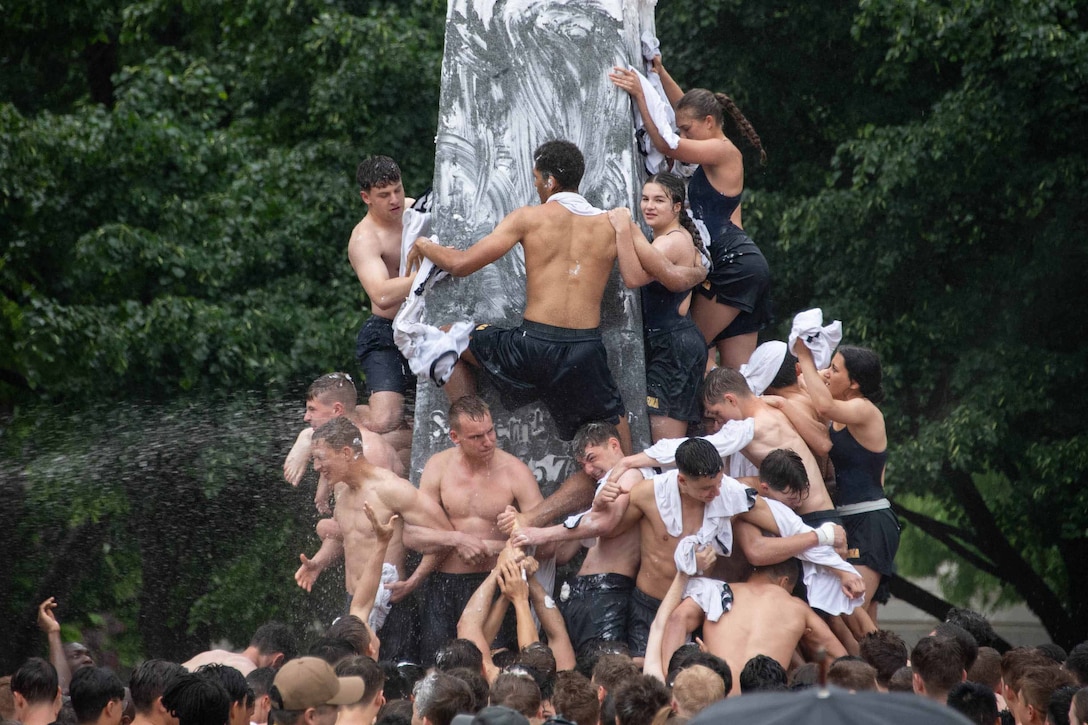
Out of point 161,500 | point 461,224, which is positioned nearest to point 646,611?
point 461,224

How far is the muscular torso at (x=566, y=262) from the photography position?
29.0ft

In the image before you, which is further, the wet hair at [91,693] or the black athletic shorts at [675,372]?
the black athletic shorts at [675,372]

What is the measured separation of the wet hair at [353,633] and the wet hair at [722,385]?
7.69ft

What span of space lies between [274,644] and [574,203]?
283cm

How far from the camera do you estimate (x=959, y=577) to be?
22.3m

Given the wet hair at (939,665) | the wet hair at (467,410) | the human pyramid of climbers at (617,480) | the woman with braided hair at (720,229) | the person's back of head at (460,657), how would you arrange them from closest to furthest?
the wet hair at (939,665) < the person's back of head at (460,657) < the human pyramid of climbers at (617,480) < the wet hair at (467,410) < the woman with braided hair at (720,229)

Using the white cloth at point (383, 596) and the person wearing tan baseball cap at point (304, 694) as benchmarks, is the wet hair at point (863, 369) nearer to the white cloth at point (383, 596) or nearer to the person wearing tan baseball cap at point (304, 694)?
the white cloth at point (383, 596)

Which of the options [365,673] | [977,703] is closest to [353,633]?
[365,673]

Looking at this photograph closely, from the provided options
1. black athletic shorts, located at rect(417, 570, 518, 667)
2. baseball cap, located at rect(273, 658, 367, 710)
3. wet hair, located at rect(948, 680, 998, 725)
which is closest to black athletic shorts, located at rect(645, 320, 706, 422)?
black athletic shorts, located at rect(417, 570, 518, 667)

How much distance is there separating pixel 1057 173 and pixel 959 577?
30.5 ft

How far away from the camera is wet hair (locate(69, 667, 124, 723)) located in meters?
6.27

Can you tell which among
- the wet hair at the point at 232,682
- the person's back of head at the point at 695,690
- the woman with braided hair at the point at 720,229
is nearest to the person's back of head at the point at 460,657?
the wet hair at the point at 232,682

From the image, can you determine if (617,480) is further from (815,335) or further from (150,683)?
(150,683)

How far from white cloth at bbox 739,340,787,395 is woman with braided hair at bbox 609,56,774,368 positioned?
372 millimetres
